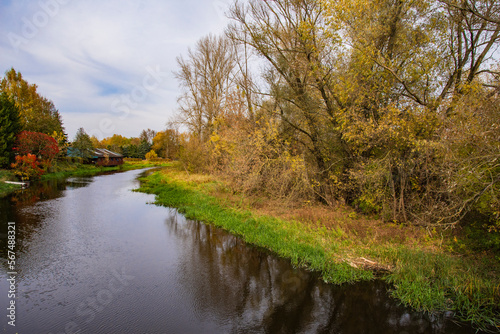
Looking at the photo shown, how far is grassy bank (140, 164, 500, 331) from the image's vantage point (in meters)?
5.28

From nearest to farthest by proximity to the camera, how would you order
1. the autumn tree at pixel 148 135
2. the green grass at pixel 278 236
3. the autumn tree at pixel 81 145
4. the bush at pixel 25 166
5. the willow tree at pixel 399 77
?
the green grass at pixel 278 236
the willow tree at pixel 399 77
the bush at pixel 25 166
the autumn tree at pixel 81 145
the autumn tree at pixel 148 135

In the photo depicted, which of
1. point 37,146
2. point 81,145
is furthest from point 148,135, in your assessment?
point 37,146

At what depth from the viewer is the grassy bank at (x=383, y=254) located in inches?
208

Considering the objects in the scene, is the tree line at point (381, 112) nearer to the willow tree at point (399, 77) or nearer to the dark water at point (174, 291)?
the willow tree at point (399, 77)

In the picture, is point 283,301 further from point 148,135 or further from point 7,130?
point 148,135

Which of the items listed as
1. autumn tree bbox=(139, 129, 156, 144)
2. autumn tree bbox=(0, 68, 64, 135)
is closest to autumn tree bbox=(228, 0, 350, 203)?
autumn tree bbox=(0, 68, 64, 135)

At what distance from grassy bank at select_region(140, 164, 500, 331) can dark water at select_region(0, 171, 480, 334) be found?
40 centimetres

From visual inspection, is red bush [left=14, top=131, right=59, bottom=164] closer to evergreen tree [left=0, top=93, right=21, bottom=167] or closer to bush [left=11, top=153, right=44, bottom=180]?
evergreen tree [left=0, top=93, right=21, bottom=167]

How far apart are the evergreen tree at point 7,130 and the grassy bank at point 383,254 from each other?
2207 centimetres

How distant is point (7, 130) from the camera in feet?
77.7

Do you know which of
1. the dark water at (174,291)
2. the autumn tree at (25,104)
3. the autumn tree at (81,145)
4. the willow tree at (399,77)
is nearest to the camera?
the dark water at (174,291)

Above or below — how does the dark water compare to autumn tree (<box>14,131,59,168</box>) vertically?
below

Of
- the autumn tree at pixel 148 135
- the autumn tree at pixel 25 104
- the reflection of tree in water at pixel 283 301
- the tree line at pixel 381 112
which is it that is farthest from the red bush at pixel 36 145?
the autumn tree at pixel 148 135

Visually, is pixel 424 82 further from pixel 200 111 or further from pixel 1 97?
pixel 1 97
